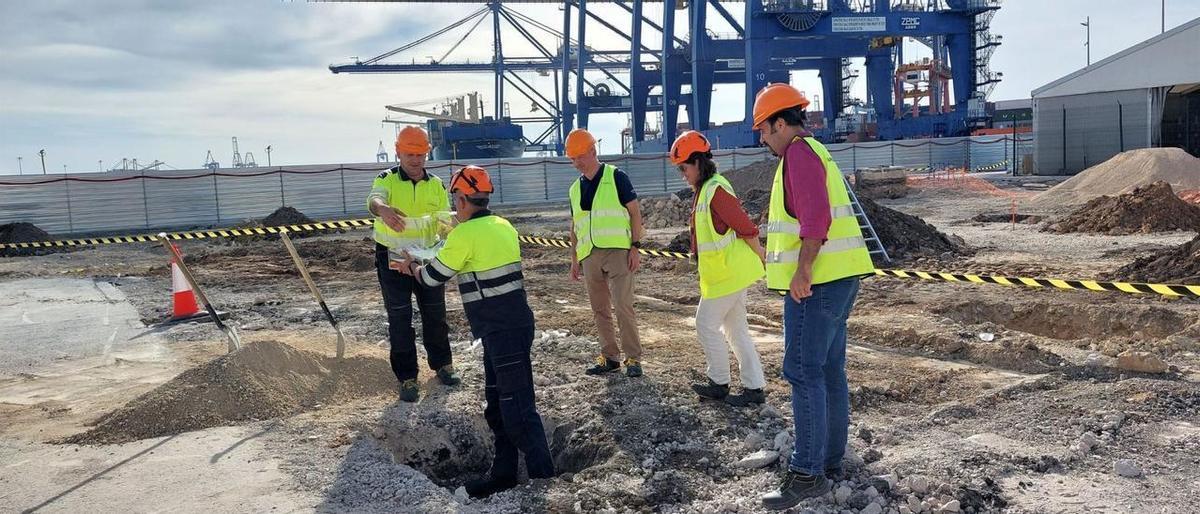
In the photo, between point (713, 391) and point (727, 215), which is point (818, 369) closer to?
point (727, 215)

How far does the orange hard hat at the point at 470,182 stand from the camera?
449cm

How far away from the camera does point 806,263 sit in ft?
12.1

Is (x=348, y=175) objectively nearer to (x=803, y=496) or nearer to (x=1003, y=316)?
(x=1003, y=316)

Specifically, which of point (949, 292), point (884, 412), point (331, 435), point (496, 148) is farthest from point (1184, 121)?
point (496, 148)

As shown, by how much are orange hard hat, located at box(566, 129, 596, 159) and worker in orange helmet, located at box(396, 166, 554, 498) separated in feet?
4.75

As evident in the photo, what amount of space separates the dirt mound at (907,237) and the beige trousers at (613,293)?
7460 millimetres

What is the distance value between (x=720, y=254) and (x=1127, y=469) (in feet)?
7.33

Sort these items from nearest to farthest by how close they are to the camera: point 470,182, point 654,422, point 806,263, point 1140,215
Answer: point 806,263, point 470,182, point 654,422, point 1140,215

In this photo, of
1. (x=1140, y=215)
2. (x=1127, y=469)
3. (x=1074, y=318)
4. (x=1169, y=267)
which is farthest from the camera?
(x=1140, y=215)

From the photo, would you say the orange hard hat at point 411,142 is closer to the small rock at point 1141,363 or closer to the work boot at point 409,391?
the work boot at point 409,391

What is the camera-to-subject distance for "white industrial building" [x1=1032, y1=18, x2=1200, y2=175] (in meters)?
26.1

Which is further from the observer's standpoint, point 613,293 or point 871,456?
point 613,293

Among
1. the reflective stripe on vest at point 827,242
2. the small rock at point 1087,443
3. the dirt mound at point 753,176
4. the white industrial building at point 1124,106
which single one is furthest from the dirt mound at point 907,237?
the white industrial building at point 1124,106

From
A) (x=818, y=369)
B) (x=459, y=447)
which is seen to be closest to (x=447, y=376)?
(x=459, y=447)
